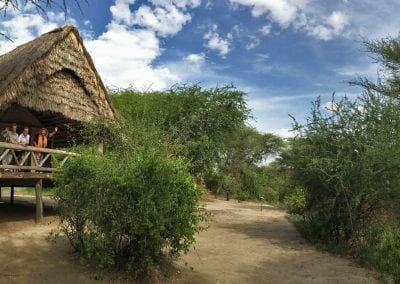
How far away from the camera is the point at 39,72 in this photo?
41.4ft

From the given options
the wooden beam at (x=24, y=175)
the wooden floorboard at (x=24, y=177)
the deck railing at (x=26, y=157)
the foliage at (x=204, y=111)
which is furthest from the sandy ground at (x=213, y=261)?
the foliage at (x=204, y=111)

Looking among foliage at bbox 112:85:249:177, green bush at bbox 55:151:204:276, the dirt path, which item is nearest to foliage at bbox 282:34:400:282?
the dirt path

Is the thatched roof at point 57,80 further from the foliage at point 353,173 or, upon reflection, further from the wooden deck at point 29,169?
the foliage at point 353,173

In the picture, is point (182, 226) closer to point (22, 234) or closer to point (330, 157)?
point (22, 234)

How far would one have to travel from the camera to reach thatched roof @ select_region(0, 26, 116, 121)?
12148 millimetres

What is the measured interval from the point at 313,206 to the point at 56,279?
839 cm

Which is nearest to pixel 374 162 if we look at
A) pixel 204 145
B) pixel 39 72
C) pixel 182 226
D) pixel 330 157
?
pixel 330 157

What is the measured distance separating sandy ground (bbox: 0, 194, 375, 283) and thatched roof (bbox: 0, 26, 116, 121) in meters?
3.14

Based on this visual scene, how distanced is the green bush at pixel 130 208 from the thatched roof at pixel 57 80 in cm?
443

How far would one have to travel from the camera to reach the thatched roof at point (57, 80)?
12.1 m

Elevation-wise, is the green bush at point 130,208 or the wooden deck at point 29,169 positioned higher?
the wooden deck at point 29,169

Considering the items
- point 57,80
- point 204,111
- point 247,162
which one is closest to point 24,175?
point 57,80

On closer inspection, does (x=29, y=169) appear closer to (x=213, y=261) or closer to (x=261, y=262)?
(x=213, y=261)

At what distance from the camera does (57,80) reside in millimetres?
13477
